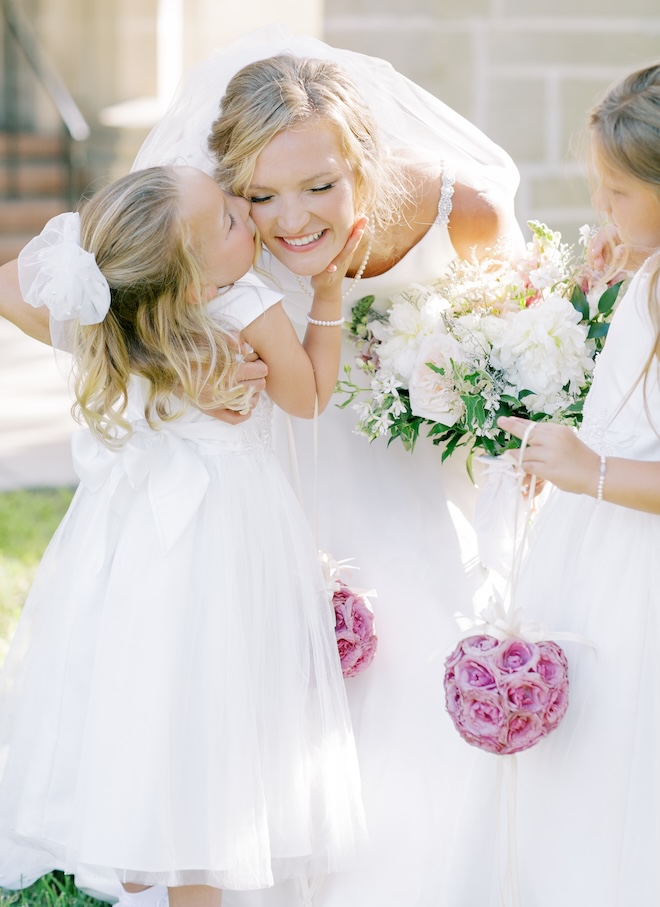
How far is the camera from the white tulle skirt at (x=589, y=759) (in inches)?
78.4

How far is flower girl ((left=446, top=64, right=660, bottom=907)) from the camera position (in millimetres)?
1947

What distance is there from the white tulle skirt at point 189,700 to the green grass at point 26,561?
15.4 inches

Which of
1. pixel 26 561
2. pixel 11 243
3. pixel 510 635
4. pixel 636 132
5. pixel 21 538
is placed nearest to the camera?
pixel 636 132

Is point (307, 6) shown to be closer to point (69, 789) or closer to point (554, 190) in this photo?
point (554, 190)

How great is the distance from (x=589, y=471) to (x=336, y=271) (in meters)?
0.86

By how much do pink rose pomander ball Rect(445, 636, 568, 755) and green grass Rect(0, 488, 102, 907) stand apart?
1221mm

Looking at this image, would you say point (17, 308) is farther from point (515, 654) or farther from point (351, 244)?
point (515, 654)

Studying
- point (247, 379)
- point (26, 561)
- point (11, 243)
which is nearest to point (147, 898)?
point (247, 379)

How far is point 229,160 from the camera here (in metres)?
2.43

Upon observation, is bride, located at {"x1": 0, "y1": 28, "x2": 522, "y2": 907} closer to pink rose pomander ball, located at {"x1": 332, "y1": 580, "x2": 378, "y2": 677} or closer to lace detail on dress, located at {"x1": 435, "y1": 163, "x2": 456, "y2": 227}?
lace detail on dress, located at {"x1": 435, "y1": 163, "x2": 456, "y2": 227}

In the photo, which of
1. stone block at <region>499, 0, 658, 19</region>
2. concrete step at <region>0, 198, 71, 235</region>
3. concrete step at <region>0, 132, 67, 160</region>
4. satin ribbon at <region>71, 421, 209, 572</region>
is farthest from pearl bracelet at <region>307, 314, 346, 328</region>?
concrete step at <region>0, 132, 67, 160</region>

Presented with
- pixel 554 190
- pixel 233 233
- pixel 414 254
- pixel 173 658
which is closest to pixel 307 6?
pixel 554 190

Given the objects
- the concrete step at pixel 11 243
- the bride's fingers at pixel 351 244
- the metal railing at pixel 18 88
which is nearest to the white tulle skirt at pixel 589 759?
the bride's fingers at pixel 351 244

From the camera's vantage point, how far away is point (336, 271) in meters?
2.53
